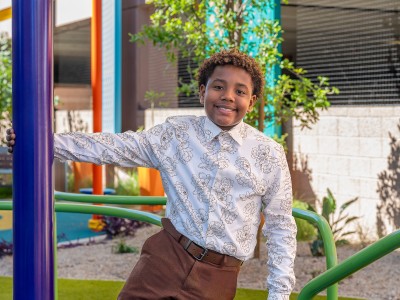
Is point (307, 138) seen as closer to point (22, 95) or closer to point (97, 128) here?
point (97, 128)

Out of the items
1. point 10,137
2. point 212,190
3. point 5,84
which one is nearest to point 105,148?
point 212,190

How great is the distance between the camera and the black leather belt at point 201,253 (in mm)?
2379

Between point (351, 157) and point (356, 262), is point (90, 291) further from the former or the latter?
point (356, 262)

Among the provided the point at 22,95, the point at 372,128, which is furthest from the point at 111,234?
the point at 22,95

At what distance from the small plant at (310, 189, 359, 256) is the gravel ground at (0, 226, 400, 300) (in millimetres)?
71

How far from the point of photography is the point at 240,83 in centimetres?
248

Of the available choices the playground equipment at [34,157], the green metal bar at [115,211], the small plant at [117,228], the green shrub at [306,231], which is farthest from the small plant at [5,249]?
the playground equipment at [34,157]

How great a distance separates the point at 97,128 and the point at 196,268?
18.9 ft

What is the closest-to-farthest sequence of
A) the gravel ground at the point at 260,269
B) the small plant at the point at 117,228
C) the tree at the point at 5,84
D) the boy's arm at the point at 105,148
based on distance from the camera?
the boy's arm at the point at 105,148 < the gravel ground at the point at 260,269 < the small plant at the point at 117,228 < the tree at the point at 5,84

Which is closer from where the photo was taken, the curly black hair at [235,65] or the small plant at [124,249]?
the curly black hair at [235,65]

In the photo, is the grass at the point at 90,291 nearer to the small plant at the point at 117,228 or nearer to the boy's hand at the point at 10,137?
the small plant at the point at 117,228

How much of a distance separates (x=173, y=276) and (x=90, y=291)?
130 inches

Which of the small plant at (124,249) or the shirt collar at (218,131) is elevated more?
the shirt collar at (218,131)

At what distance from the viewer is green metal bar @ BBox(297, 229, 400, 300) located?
190 centimetres
